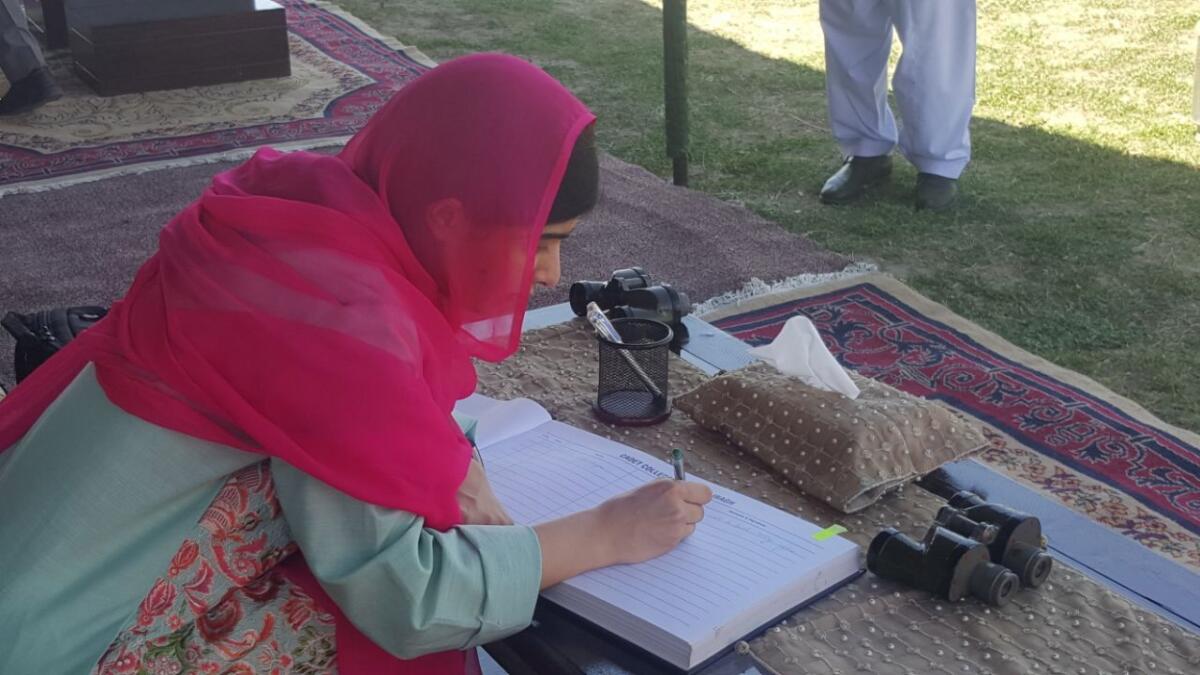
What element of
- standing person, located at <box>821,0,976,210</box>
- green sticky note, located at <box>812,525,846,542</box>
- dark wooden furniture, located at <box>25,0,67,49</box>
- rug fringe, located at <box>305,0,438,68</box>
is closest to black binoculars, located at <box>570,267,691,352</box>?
green sticky note, located at <box>812,525,846,542</box>

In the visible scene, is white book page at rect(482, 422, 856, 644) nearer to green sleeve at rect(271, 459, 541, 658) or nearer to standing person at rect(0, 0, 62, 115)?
green sleeve at rect(271, 459, 541, 658)

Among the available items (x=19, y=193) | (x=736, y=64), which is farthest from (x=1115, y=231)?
(x=19, y=193)

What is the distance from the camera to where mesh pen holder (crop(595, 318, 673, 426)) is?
1525mm

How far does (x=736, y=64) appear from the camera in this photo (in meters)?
5.20

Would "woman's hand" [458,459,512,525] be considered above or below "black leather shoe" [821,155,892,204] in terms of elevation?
above

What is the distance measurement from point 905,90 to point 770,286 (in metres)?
0.83

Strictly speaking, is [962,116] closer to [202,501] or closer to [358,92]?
[358,92]

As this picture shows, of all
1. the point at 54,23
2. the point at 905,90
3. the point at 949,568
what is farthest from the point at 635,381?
the point at 54,23

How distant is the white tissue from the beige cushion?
1 cm

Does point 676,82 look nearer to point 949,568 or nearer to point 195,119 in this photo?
point 195,119

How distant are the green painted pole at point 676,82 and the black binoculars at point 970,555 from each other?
8.95 feet

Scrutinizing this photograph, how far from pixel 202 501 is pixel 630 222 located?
8.55 feet

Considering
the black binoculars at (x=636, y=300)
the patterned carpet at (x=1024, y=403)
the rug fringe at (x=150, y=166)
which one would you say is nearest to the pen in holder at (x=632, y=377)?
the black binoculars at (x=636, y=300)

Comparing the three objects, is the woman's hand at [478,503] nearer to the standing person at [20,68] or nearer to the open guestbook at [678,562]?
the open guestbook at [678,562]
